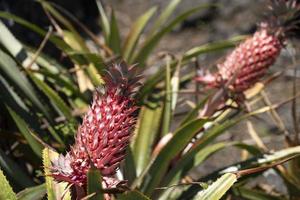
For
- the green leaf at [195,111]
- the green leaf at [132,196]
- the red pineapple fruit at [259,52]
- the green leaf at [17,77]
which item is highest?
the green leaf at [17,77]

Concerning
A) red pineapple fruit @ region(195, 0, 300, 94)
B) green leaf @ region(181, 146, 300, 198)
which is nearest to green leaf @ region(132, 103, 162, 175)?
green leaf @ region(181, 146, 300, 198)

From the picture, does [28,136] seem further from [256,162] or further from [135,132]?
[256,162]

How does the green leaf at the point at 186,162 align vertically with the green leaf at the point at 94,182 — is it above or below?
above

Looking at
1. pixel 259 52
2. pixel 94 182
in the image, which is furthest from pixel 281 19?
pixel 94 182

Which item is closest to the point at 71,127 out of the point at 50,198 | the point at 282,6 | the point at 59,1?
the point at 50,198

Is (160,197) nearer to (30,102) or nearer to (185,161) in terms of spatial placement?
(185,161)

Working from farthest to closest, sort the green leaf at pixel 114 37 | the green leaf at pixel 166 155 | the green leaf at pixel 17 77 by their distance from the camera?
the green leaf at pixel 114 37 → the green leaf at pixel 17 77 → the green leaf at pixel 166 155

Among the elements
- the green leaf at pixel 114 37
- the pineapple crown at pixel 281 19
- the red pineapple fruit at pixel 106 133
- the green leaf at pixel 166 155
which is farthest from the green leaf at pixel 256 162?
the green leaf at pixel 114 37

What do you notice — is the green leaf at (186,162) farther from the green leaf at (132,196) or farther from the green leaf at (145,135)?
the green leaf at (132,196)
